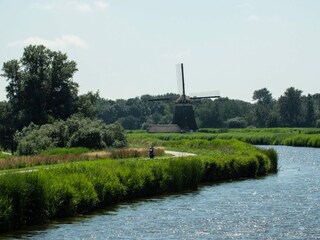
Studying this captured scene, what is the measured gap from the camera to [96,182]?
35406 millimetres

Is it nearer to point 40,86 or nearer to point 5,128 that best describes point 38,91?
point 40,86

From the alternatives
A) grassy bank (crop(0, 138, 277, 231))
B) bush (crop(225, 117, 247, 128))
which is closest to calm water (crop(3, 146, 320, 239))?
grassy bank (crop(0, 138, 277, 231))

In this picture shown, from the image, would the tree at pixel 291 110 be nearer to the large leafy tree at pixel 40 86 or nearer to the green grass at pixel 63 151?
the large leafy tree at pixel 40 86

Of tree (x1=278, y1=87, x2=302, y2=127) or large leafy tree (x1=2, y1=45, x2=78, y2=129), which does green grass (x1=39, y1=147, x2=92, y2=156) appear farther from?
tree (x1=278, y1=87, x2=302, y2=127)

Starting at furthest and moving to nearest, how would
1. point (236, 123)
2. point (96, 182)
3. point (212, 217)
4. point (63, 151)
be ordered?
point (236, 123) → point (63, 151) → point (96, 182) → point (212, 217)

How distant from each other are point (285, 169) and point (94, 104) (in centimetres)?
3090

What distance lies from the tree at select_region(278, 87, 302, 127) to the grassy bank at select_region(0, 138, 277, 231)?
11973 centimetres

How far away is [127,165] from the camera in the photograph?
4147cm

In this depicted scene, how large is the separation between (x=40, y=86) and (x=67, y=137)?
1322cm

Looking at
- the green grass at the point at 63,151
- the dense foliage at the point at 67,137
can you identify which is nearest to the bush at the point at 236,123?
the dense foliage at the point at 67,137

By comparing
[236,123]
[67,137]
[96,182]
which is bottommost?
[96,182]

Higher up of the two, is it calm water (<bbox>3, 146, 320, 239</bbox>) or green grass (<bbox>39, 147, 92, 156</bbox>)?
green grass (<bbox>39, 147, 92, 156</bbox>)

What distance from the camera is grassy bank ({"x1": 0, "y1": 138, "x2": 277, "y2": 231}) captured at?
95.1 feet

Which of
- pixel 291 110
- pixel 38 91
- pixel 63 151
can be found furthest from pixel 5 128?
pixel 291 110
